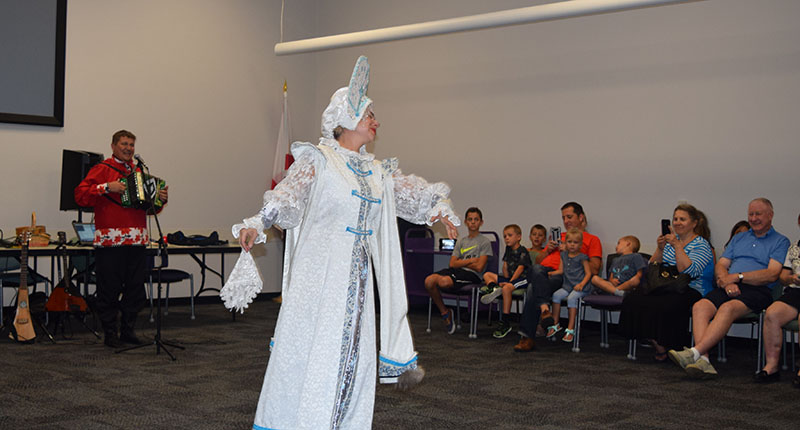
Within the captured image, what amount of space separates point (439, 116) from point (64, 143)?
13.1 feet

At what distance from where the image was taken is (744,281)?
536 centimetres

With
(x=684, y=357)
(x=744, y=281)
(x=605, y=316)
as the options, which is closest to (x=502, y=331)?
(x=605, y=316)

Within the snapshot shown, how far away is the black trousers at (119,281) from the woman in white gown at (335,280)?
10.4 feet

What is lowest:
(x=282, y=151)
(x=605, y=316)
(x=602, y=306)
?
(x=605, y=316)

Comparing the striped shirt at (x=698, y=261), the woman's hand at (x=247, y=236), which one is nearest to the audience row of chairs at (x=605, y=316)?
the striped shirt at (x=698, y=261)

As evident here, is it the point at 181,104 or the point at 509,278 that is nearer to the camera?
the point at 509,278

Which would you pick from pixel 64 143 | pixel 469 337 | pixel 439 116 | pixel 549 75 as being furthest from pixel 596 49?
pixel 64 143

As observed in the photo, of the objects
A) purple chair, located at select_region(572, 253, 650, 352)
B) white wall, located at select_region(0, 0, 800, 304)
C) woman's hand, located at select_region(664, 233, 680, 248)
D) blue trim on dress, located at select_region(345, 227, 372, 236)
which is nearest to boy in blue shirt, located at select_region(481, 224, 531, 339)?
purple chair, located at select_region(572, 253, 650, 352)

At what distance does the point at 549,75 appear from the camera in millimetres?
7973

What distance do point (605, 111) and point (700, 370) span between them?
3294mm

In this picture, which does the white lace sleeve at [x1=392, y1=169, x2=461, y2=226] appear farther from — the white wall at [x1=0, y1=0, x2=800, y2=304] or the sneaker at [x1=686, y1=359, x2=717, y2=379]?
the white wall at [x1=0, y1=0, x2=800, y2=304]

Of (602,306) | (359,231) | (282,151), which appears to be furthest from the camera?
(282,151)

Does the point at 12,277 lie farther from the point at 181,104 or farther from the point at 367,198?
the point at 367,198

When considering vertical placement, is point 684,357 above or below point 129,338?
above
